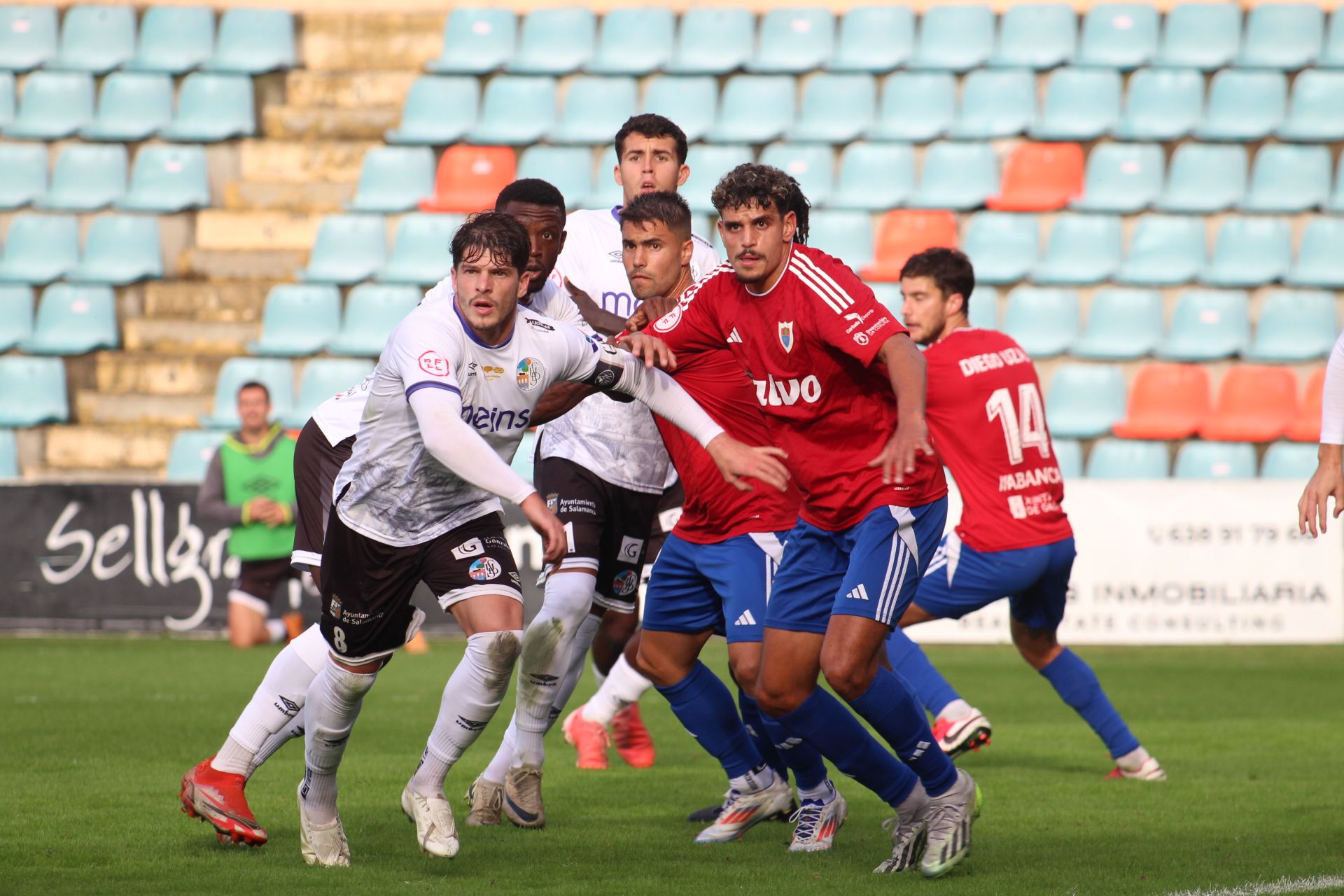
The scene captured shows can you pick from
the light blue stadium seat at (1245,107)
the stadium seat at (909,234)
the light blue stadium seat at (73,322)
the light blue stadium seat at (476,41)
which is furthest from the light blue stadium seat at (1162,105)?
the light blue stadium seat at (73,322)

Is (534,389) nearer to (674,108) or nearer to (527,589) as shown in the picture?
(527,589)

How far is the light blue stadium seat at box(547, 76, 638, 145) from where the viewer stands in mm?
16938

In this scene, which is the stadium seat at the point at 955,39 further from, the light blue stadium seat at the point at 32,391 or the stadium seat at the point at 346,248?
the light blue stadium seat at the point at 32,391

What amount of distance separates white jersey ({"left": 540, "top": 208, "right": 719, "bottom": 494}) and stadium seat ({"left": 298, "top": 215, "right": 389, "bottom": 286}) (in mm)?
9781

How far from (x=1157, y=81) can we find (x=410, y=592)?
1348 centimetres

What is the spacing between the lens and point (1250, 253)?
15305mm

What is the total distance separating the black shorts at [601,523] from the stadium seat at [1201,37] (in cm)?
1215

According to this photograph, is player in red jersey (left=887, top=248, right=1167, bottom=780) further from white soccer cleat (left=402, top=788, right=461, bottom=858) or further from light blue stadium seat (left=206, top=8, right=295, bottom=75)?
light blue stadium seat (left=206, top=8, right=295, bottom=75)

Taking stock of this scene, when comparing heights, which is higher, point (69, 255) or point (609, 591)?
point (69, 255)

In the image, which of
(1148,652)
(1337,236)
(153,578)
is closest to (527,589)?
(153,578)

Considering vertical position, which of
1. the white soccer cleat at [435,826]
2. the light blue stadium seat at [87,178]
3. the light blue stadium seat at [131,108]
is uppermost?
the light blue stadium seat at [131,108]

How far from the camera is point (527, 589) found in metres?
12.3

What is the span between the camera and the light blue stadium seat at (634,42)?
57.5 feet

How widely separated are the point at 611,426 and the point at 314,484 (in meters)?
1.24
